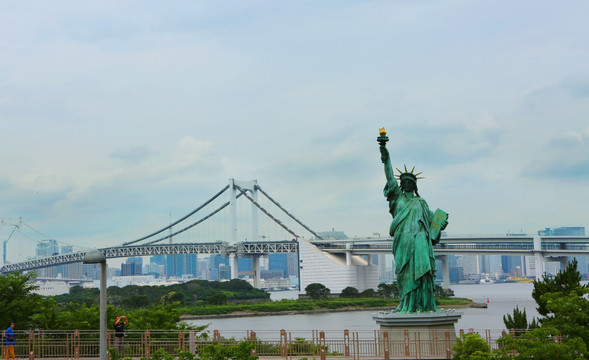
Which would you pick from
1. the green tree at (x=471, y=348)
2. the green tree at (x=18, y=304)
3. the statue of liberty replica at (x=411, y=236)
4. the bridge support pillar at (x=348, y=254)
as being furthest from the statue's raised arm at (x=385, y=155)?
the bridge support pillar at (x=348, y=254)

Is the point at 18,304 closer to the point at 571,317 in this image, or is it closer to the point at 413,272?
the point at 413,272

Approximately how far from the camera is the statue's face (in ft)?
59.9

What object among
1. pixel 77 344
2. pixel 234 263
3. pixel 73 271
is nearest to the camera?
pixel 77 344

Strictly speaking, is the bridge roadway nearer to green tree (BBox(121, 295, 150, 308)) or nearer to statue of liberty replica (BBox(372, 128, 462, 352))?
green tree (BBox(121, 295, 150, 308))

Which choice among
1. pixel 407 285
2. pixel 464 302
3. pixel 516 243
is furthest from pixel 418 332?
pixel 516 243

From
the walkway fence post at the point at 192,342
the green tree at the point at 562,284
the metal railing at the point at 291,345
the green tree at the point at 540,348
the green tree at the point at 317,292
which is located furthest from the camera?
the green tree at the point at 317,292

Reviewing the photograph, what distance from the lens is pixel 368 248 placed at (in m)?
87.3

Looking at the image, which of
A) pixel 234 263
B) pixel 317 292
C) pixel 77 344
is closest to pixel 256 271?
pixel 234 263

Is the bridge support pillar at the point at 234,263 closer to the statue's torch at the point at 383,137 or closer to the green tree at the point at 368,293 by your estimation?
the green tree at the point at 368,293

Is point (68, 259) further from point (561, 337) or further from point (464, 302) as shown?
point (561, 337)

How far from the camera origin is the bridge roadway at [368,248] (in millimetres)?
76875

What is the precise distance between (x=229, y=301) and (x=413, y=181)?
60106mm

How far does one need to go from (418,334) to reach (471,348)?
2.04 meters

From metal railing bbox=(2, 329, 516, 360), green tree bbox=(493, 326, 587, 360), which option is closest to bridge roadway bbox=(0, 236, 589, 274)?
metal railing bbox=(2, 329, 516, 360)
